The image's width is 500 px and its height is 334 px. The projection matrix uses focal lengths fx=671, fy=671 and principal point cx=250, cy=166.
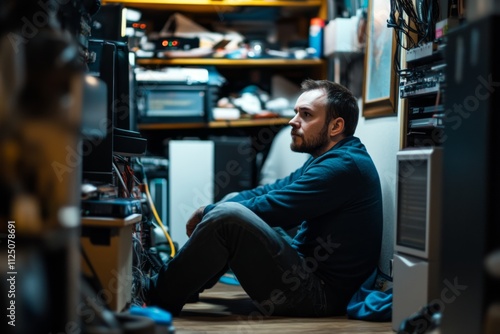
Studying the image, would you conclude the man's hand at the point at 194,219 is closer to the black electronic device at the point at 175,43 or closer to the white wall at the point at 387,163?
the white wall at the point at 387,163

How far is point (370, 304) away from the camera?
94.7 inches

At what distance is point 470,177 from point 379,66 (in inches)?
60.9

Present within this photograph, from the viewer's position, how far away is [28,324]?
1157mm

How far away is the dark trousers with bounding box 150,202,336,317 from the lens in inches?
92.0

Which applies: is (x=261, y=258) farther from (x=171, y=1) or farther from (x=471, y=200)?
(x=171, y=1)

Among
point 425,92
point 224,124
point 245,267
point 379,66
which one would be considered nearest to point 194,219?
point 245,267

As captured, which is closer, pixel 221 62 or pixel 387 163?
pixel 387 163

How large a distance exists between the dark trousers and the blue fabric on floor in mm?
94

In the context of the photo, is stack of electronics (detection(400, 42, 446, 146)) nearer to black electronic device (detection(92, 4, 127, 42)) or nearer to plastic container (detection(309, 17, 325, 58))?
black electronic device (detection(92, 4, 127, 42))

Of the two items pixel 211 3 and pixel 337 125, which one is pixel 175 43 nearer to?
pixel 211 3

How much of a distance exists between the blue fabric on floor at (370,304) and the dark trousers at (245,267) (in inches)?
3.7

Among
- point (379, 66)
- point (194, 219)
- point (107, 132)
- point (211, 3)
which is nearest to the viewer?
point (107, 132)

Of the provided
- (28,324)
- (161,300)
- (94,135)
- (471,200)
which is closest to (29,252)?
(28,324)

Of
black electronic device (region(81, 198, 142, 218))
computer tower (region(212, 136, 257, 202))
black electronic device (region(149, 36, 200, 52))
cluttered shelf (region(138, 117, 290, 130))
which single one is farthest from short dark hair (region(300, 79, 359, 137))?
black electronic device (region(149, 36, 200, 52))
